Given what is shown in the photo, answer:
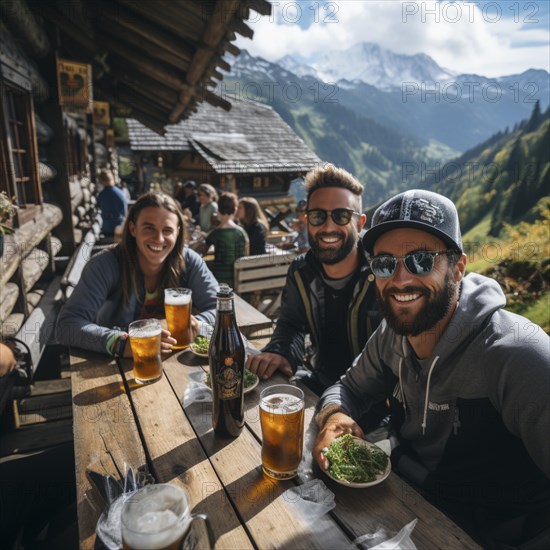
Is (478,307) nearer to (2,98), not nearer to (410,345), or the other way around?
(410,345)

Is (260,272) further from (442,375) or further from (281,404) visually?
(281,404)

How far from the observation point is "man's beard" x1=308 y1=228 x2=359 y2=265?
9.82ft

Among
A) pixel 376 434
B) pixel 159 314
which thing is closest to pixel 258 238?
pixel 159 314

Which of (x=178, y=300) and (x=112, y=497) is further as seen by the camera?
→ (x=178, y=300)

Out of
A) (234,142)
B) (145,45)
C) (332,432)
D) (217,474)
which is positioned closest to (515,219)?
(234,142)

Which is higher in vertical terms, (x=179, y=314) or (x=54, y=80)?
(x=54, y=80)

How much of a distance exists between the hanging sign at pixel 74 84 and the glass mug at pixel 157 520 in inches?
249

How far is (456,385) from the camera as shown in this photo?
69.1 inches

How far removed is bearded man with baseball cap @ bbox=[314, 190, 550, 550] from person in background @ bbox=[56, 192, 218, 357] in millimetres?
1326

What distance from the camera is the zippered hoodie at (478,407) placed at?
1.52m

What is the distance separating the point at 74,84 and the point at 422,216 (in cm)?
603

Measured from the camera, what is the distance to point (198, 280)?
10.7 ft

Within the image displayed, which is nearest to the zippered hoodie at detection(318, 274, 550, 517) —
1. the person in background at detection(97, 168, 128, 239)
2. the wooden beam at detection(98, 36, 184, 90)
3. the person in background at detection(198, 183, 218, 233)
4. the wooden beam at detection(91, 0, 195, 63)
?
the wooden beam at detection(91, 0, 195, 63)

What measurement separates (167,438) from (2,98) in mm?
3974
